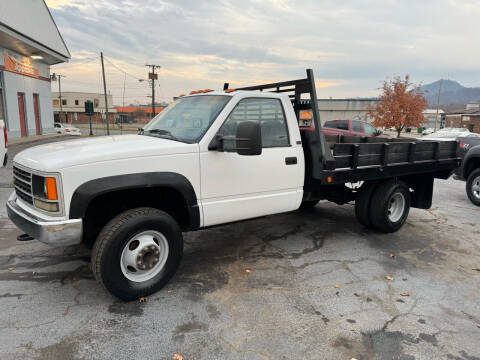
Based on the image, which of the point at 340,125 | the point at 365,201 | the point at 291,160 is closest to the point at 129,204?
the point at 291,160

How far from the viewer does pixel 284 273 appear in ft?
13.6

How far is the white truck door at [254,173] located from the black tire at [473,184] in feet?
18.4

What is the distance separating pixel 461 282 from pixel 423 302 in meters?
0.85

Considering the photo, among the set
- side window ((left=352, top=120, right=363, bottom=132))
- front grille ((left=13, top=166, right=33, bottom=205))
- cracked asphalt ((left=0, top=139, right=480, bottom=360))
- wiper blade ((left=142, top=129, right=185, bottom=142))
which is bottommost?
cracked asphalt ((left=0, top=139, right=480, bottom=360))

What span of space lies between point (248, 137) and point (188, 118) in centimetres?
107

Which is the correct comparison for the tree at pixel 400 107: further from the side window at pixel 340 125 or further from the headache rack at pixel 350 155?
the headache rack at pixel 350 155

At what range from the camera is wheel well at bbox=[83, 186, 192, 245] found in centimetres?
344

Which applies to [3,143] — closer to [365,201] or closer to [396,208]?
[365,201]

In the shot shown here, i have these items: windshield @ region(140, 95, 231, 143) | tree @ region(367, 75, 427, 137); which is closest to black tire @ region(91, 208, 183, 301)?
windshield @ region(140, 95, 231, 143)

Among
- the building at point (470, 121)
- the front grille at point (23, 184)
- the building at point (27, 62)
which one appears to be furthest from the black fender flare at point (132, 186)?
the building at point (470, 121)

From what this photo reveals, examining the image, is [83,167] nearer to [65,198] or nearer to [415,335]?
[65,198]

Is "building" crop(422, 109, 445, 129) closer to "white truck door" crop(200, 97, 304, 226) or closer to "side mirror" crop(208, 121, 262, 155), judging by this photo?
"white truck door" crop(200, 97, 304, 226)

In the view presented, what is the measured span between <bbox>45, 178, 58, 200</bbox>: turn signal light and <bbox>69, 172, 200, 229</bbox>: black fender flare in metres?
0.15

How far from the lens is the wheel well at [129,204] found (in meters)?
3.44
